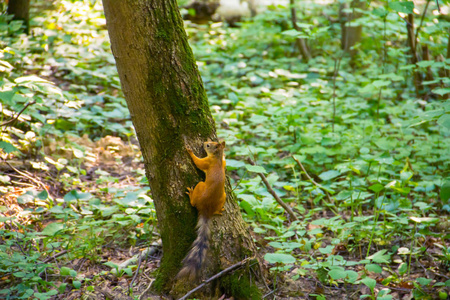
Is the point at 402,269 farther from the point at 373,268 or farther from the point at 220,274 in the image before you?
the point at 220,274

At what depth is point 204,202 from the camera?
243cm

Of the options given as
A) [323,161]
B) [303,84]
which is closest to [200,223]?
[323,161]

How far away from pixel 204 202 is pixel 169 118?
23.8 inches

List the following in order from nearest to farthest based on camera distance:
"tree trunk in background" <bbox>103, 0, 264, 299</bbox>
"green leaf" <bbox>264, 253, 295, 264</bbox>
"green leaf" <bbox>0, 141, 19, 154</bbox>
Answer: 1. "tree trunk in background" <bbox>103, 0, 264, 299</bbox>
2. "green leaf" <bbox>264, 253, 295, 264</bbox>
3. "green leaf" <bbox>0, 141, 19, 154</bbox>

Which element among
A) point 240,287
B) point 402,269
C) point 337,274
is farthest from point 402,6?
point 240,287

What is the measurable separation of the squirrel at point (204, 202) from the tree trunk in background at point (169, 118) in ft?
0.16

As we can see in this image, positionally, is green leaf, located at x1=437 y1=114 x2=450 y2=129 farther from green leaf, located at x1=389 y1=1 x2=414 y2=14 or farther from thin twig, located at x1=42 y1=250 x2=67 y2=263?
thin twig, located at x1=42 y1=250 x2=67 y2=263

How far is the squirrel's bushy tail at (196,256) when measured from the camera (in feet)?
8.05

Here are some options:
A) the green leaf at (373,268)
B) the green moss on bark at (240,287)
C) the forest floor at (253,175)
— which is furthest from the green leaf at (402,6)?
the green moss on bark at (240,287)

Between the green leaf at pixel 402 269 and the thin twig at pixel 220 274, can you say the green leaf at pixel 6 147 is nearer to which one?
the thin twig at pixel 220 274

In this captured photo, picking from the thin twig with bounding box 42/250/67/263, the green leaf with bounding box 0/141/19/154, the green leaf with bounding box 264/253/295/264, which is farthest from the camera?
the green leaf with bounding box 0/141/19/154

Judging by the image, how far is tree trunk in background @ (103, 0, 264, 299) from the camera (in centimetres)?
228

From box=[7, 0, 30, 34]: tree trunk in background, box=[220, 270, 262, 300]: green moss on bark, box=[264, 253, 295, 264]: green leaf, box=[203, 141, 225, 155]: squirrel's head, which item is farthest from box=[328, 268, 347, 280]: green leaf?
box=[7, 0, 30, 34]: tree trunk in background

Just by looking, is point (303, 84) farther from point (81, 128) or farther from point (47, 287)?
point (47, 287)
